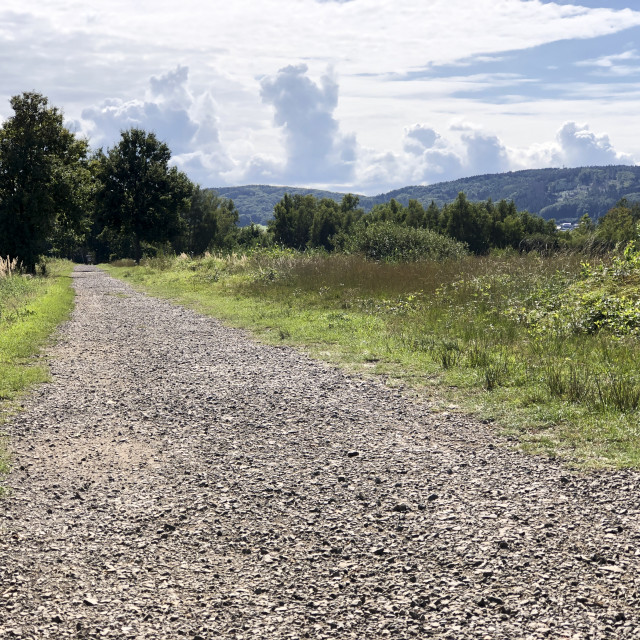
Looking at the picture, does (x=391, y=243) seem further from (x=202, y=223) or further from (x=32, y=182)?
(x=202, y=223)

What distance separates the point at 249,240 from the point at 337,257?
100742mm

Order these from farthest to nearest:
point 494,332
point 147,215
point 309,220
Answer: point 309,220
point 147,215
point 494,332

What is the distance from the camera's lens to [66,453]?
628cm

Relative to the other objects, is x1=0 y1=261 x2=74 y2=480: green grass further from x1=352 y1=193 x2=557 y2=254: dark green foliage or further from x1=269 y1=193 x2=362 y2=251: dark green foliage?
x1=269 y1=193 x2=362 y2=251: dark green foliage

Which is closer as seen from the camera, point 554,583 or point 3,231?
point 554,583

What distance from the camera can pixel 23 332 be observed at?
1344 centimetres

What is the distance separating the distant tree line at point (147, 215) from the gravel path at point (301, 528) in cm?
1213

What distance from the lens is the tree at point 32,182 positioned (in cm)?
3641

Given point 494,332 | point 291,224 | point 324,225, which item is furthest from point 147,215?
point 291,224

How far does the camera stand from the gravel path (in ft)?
11.5

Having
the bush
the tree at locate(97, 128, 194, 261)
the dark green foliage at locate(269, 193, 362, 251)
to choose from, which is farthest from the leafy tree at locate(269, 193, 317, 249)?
the bush

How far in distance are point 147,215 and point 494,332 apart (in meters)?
54.0

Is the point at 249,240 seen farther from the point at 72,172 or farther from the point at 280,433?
the point at 280,433

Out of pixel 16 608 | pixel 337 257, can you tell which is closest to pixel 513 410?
pixel 16 608
